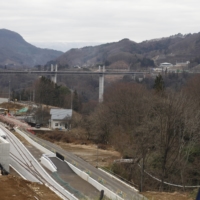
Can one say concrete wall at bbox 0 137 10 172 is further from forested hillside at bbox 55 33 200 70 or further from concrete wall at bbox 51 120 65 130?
forested hillside at bbox 55 33 200 70

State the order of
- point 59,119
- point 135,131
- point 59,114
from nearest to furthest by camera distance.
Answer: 1. point 135,131
2. point 59,119
3. point 59,114

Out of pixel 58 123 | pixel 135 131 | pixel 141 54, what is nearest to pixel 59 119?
pixel 58 123

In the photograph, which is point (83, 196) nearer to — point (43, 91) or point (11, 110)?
point (11, 110)

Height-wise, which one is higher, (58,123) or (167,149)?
(167,149)

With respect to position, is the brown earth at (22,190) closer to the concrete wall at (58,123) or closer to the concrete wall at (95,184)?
the concrete wall at (95,184)

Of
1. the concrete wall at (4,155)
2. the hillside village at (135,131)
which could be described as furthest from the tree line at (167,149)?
the concrete wall at (4,155)

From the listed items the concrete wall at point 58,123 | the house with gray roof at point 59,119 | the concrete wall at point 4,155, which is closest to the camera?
the concrete wall at point 4,155

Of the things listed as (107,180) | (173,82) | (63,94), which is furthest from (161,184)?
(173,82)

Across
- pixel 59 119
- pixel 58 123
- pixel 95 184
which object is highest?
pixel 95 184

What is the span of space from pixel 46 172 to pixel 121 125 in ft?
46.7

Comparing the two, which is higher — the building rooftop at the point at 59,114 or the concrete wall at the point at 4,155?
the concrete wall at the point at 4,155

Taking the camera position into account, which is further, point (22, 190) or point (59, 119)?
point (59, 119)

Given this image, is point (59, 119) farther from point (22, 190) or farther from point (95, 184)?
point (22, 190)

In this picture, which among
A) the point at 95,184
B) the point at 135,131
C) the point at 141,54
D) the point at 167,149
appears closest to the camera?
the point at 95,184
